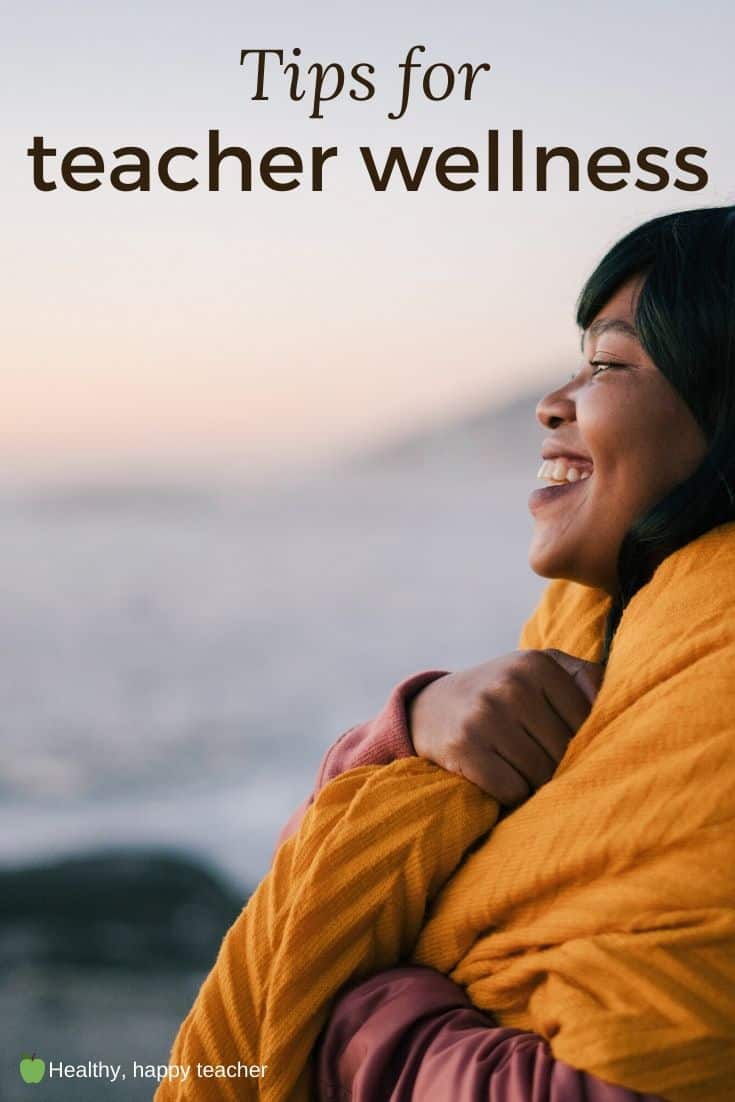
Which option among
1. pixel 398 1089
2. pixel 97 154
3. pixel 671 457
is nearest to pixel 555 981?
pixel 398 1089

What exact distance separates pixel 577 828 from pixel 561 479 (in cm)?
39

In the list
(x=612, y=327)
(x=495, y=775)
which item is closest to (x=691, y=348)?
(x=612, y=327)

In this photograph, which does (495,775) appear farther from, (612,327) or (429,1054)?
(612,327)

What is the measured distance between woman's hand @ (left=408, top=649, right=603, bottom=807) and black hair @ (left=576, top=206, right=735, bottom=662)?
0.14 meters

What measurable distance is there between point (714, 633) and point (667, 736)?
0.10 meters

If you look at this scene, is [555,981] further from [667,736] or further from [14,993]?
[14,993]

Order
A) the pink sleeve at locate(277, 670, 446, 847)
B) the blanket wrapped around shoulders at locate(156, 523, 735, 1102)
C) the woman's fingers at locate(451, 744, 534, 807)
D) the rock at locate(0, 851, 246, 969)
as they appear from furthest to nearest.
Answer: the rock at locate(0, 851, 246, 969)
the pink sleeve at locate(277, 670, 446, 847)
the woman's fingers at locate(451, 744, 534, 807)
the blanket wrapped around shoulders at locate(156, 523, 735, 1102)

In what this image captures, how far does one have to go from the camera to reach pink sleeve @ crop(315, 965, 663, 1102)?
960 millimetres

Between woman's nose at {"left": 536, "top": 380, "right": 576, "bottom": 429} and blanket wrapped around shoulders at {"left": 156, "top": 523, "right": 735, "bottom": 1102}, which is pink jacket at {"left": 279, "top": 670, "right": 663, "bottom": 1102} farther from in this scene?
woman's nose at {"left": 536, "top": 380, "right": 576, "bottom": 429}

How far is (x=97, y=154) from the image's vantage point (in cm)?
229

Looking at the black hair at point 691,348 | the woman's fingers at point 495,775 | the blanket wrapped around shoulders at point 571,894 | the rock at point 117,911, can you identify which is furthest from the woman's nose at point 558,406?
the rock at point 117,911

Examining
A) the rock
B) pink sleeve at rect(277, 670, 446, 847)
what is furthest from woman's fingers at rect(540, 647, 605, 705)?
the rock

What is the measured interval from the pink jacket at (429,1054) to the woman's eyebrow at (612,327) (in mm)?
633

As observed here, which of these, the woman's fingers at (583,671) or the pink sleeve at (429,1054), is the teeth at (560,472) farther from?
the pink sleeve at (429,1054)
